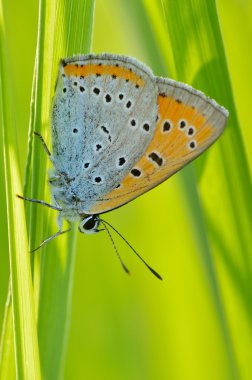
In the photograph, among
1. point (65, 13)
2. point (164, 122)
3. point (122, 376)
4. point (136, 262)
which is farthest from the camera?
point (136, 262)

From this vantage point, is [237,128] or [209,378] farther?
[209,378]

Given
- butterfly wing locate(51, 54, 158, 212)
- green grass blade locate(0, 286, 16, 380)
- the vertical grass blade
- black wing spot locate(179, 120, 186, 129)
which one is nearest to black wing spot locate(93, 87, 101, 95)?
butterfly wing locate(51, 54, 158, 212)

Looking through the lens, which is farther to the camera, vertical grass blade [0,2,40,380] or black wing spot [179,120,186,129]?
black wing spot [179,120,186,129]

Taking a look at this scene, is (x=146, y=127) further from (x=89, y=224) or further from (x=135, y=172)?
(x=89, y=224)

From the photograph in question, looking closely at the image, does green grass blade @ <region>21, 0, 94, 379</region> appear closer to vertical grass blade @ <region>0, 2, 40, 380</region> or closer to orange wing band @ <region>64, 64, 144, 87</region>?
vertical grass blade @ <region>0, 2, 40, 380</region>

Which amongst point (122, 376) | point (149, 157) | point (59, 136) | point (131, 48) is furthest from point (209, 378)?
point (131, 48)

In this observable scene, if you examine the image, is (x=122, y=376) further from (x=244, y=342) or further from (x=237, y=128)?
(x=237, y=128)

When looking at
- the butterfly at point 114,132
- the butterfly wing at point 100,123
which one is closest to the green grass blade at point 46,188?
the butterfly at point 114,132

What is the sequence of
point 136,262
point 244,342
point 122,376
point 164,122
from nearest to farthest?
→ point 244,342
point 164,122
point 122,376
point 136,262

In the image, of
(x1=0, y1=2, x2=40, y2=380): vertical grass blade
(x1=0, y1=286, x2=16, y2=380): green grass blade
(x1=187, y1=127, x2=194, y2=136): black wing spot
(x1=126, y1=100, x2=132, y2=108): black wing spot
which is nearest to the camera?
(x1=0, y1=2, x2=40, y2=380): vertical grass blade
